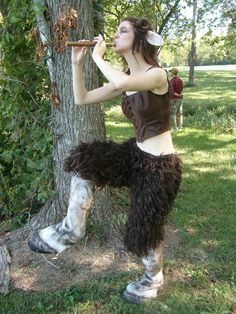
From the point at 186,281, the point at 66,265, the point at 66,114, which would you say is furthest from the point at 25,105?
the point at 186,281

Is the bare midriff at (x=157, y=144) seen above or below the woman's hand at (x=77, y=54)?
below

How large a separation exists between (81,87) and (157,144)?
0.62 metres

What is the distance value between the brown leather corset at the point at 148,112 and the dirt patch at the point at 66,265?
4.22ft

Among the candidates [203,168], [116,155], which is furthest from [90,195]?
[203,168]

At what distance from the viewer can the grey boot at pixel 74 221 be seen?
2.75 m

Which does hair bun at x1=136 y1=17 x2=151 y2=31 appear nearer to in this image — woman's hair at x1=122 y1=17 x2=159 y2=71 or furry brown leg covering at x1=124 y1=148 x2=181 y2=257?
woman's hair at x1=122 y1=17 x2=159 y2=71

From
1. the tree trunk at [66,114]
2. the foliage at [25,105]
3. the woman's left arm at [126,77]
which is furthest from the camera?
the foliage at [25,105]

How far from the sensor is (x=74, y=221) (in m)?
2.77

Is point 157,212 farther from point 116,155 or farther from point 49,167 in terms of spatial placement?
point 49,167

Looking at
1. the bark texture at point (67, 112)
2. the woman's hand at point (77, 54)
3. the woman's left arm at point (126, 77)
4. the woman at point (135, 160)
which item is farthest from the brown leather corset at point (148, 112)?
the bark texture at point (67, 112)

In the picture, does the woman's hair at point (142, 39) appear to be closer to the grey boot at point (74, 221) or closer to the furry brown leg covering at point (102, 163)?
the furry brown leg covering at point (102, 163)

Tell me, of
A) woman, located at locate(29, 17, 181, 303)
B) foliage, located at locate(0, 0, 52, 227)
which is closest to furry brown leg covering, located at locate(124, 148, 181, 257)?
woman, located at locate(29, 17, 181, 303)

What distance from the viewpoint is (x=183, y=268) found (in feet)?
11.7

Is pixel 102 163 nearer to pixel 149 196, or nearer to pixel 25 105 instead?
pixel 149 196
